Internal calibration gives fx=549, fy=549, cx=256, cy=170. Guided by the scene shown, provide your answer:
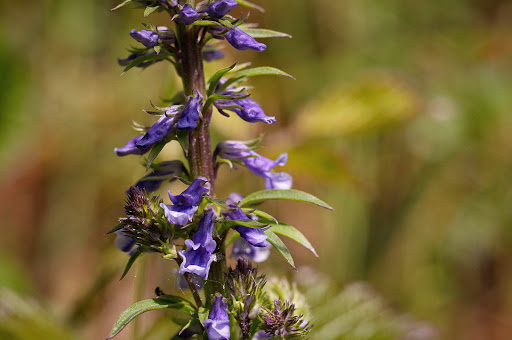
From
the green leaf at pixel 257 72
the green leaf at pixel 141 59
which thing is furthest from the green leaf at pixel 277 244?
the green leaf at pixel 141 59

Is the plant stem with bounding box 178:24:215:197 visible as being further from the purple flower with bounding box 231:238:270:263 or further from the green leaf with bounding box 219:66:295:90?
the purple flower with bounding box 231:238:270:263

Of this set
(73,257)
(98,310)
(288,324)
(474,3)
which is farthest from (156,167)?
(474,3)

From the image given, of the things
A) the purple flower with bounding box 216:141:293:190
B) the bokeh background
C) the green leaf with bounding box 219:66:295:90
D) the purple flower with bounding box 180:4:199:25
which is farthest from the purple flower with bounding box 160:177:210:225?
the bokeh background

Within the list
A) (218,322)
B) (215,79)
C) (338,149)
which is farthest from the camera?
(338,149)

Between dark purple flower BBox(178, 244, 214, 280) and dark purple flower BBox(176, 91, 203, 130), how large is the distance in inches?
13.0

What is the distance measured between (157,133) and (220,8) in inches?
16.1

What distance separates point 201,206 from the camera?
170 cm

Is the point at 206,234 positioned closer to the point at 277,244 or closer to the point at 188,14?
the point at 277,244

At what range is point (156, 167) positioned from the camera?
5.69 feet

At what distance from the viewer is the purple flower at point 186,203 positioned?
5.10 ft

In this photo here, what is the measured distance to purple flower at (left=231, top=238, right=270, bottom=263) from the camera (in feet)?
6.15

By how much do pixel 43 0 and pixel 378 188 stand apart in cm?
391

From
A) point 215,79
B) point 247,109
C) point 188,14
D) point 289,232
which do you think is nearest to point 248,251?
point 289,232

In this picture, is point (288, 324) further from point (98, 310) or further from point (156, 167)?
point (98, 310)
